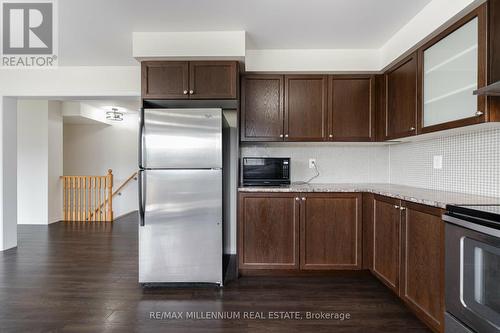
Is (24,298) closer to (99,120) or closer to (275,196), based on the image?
(275,196)

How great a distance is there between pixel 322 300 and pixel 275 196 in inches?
39.9

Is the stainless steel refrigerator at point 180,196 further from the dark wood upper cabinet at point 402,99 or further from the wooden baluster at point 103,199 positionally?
the wooden baluster at point 103,199

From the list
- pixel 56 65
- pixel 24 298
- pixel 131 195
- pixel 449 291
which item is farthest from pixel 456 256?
pixel 131 195

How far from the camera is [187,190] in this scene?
2.63 metres

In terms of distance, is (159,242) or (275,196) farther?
(275,196)

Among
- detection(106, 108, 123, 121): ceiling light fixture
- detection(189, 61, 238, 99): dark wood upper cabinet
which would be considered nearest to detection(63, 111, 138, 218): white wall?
detection(106, 108, 123, 121): ceiling light fixture

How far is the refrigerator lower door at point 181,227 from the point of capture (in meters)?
2.63

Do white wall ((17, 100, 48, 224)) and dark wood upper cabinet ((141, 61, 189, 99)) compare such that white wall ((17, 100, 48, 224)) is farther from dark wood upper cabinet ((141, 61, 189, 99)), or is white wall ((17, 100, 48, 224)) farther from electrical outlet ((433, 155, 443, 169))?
electrical outlet ((433, 155, 443, 169))

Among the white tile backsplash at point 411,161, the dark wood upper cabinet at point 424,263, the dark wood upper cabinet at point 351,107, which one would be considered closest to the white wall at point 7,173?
the white tile backsplash at point 411,161

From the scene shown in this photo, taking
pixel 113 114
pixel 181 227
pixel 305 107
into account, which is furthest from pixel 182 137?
pixel 113 114

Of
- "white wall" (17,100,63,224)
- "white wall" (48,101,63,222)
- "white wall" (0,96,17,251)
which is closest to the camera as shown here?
"white wall" (0,96,17,251)

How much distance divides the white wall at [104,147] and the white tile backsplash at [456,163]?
261 inches

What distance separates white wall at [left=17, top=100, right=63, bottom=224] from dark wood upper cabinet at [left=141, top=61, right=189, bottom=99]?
3.97 m

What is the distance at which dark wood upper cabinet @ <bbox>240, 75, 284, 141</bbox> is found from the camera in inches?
→ 123
